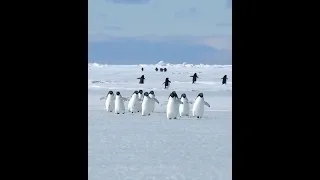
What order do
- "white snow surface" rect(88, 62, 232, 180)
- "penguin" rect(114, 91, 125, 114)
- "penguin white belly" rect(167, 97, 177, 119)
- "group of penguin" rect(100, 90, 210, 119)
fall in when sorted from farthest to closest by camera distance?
"penguin" rect(114, 91, 125, 114) → "group of penguin" rect(100, 90, 210, 119) → "penguin white belly" rect(167, 97, 177, 119) → "white snow surface" rect(88, 62, 232, 180)

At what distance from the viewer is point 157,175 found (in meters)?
5.37

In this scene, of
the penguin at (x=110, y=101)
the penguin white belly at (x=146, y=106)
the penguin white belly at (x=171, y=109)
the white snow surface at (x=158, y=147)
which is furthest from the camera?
the penguin at (x=110, y=101)

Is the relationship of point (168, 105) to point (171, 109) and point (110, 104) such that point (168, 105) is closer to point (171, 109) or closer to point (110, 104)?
point (171, 109)

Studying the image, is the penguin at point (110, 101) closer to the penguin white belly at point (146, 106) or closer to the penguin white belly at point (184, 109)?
the penguin white belly at point (146, 106)

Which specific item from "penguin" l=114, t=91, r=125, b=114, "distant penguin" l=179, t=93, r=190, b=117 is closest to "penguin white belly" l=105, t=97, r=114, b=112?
"penguin" l=114, t=91, r=125, b=114

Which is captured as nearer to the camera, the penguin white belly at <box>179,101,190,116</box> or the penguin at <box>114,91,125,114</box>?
the penguin white belly at <box>179,101,190,116</box>

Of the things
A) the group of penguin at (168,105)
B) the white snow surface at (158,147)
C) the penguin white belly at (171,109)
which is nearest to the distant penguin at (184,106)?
the group of penguin at (168,105)

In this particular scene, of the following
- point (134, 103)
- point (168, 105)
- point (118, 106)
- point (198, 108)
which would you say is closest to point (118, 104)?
point (118, 106)

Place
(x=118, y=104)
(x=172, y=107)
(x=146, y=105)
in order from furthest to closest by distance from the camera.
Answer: (x=118, y=104) < (x=146, y=105) < (x=172, y=107)

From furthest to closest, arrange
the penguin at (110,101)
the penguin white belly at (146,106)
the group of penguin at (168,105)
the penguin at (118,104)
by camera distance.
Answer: the penguin at (110,101) < the penguin at (118,104) < the penguin white belly at (146,106) < the group of penguin at (168,105)

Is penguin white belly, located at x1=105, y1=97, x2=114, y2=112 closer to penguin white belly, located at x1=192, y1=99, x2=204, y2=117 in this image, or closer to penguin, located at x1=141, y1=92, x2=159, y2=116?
penguin, located at x1=141, y1=92, x2=159, y2=116
